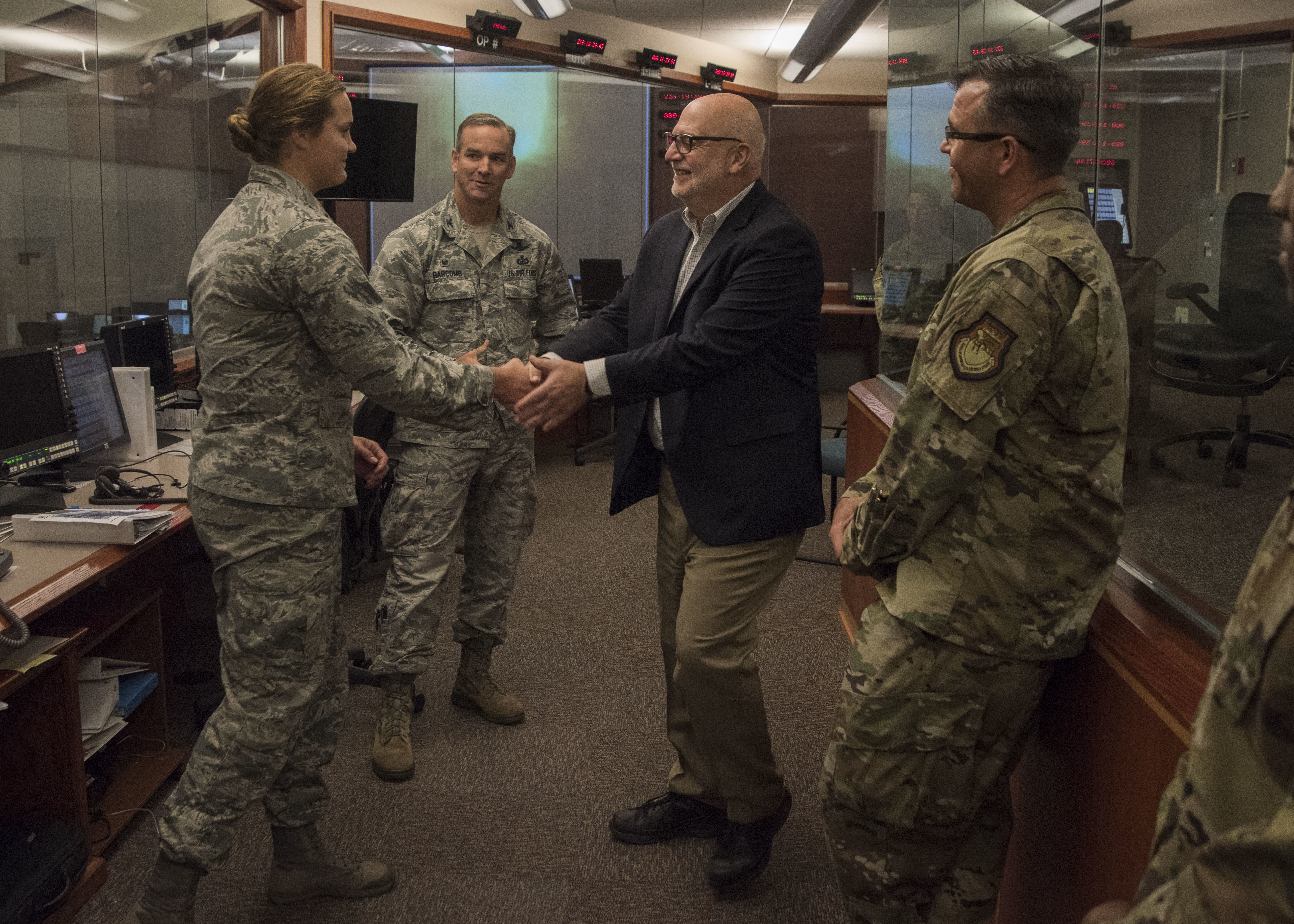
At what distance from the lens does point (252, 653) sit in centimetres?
187

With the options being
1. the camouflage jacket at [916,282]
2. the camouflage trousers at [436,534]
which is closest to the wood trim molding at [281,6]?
the camouflage jacket at [916,282]

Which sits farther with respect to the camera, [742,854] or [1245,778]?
[742,854]

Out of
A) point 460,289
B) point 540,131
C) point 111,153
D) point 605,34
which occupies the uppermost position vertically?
point 605,34

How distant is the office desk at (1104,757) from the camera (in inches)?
51.6

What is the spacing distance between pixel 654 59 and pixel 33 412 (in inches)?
268

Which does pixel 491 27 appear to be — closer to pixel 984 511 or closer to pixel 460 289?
pixel 460 289

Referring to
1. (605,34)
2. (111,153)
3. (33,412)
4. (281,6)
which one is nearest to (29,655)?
(33,412)

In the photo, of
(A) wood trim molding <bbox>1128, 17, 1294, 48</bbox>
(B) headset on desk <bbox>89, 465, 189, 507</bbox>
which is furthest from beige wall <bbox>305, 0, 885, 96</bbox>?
(A) wood trim molding <bbox>1128, 17, 1294, 48</bbox>

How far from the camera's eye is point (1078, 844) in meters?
1.53

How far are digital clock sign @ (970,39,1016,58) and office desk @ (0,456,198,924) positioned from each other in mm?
2370

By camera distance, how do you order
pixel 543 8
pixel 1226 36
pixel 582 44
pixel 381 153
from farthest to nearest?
pixel 582 44, pixel 543 8, pixel 381 153, pixel 1226 36

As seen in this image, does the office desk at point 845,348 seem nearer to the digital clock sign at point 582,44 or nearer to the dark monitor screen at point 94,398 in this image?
the digital clock sign at point 582,44

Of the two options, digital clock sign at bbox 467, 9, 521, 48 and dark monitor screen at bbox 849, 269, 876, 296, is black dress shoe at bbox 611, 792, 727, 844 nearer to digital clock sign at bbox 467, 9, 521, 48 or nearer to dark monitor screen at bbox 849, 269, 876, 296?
digital clock sign at bbox 467, 9, 521, 48

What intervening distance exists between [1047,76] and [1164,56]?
361 mm
